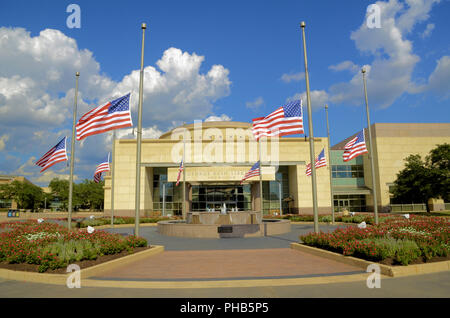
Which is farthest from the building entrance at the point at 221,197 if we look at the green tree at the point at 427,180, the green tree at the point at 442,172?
the green tree at the point at 442,172

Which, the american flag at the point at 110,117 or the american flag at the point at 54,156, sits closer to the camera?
the american flag at the point at 110,117

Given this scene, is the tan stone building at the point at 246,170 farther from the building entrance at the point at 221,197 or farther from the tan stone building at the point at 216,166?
the building entrance at the point at 221,197

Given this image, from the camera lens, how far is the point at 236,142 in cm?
4594

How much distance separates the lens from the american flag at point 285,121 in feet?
49.1

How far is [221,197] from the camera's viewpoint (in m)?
49.0

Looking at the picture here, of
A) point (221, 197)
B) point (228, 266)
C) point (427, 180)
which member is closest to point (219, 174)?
point (221, 197)

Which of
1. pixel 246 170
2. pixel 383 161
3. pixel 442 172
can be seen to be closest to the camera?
pixel 442 172

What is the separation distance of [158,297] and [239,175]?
35.3 m

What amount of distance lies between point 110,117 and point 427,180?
41803 millimetres

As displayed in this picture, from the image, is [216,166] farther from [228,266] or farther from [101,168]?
[228,266]

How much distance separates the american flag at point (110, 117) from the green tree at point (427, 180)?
4011 centimetres
